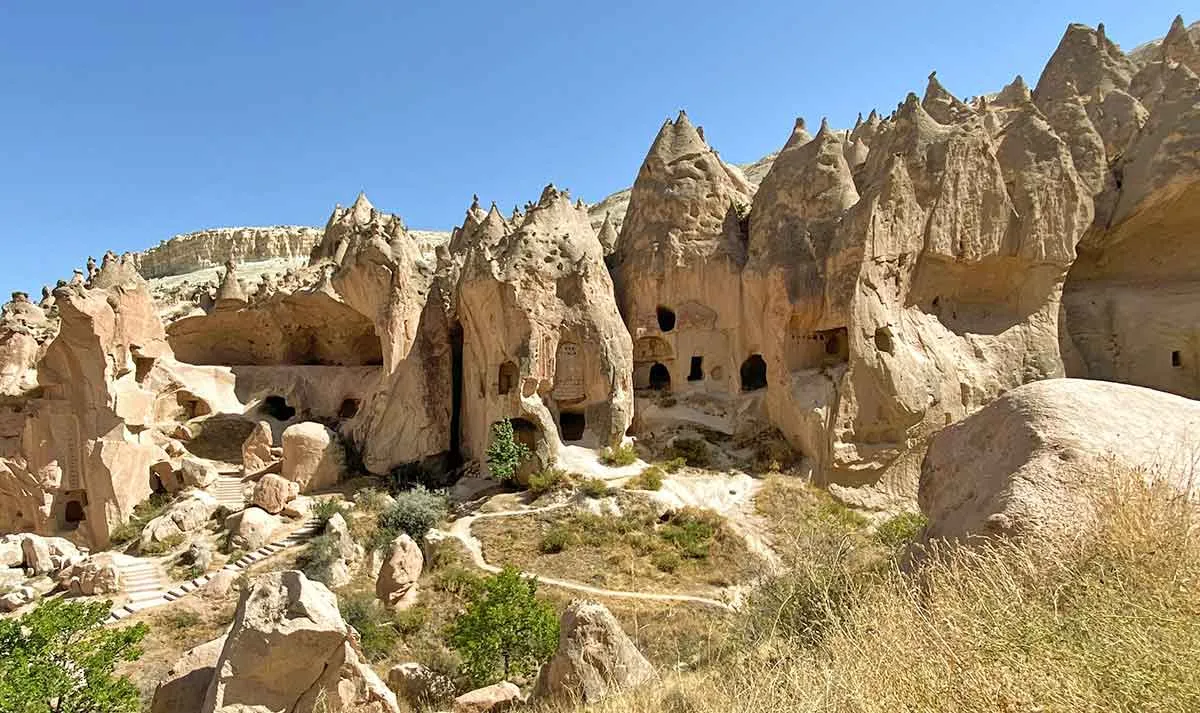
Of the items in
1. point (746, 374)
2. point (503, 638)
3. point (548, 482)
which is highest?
point (746, 374)

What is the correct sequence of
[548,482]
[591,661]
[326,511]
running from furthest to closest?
[548,482]
[326,511]
[591,661]

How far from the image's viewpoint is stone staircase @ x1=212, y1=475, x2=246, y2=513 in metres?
18.9

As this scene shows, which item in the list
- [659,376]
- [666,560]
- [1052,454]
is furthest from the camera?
[659,376]

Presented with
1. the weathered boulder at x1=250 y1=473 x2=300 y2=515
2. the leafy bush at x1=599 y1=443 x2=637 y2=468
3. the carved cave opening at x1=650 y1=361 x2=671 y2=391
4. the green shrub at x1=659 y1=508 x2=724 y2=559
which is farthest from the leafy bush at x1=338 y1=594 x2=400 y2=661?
the carved cave opening at x1=650 y1=361 x2=671 y2=391

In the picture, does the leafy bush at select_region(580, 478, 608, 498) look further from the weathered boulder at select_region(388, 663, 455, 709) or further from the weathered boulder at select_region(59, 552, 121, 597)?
the weathered boulder at select_region(59, 552, 121, 597)

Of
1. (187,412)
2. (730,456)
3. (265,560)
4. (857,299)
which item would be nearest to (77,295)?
(187,412)

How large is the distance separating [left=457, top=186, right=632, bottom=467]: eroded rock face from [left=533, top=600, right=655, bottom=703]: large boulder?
38.8ft

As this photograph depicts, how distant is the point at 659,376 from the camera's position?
23969 mm

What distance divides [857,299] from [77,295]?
21589 mm

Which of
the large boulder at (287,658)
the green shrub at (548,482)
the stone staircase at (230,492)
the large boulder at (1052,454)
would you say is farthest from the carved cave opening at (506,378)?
the large boulder at (1052,454)

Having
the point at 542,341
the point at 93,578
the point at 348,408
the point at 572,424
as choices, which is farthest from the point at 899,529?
the point at 348,408

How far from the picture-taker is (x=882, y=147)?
72.8 ft

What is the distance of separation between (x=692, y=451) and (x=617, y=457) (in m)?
2.32

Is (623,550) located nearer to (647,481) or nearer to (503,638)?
(647,481)
